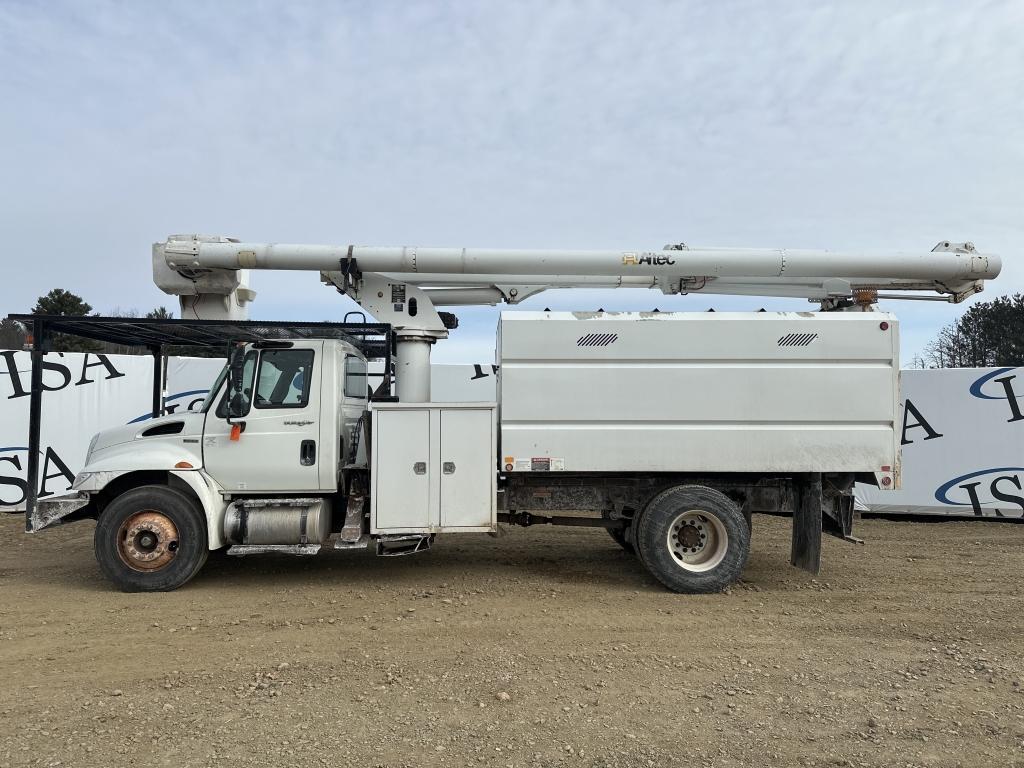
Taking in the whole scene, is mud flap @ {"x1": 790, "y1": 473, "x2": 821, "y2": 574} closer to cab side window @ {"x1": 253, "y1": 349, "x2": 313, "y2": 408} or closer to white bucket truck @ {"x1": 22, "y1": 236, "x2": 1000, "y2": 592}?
white bucket truck @ {"x1": 22, "y1": 236, "x2": 1000, "y2": 592}

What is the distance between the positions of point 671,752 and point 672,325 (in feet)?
12.7

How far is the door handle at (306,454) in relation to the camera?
6.53 metres

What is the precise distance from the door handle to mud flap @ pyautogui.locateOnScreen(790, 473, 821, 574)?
4833 millimetres

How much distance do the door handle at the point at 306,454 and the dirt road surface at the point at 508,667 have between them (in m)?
1.26

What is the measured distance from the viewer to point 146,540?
6.29 meters

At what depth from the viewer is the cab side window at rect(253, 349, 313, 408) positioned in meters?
6.59

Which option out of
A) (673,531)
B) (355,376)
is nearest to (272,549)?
(355,376)

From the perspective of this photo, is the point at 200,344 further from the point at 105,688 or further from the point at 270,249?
the point at 105,688

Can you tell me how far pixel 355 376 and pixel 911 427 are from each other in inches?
371

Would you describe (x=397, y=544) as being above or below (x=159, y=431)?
below

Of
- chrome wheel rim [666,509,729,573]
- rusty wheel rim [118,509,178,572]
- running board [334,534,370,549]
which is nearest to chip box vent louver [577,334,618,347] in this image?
chrome wheel rim [666,509,729,573]

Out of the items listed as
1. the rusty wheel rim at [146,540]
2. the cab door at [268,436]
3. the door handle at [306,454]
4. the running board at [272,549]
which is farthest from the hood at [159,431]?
the running board at [272,549]

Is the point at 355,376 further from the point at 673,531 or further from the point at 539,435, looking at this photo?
the point at 673,531

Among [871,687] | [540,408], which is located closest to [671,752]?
[871,687]
